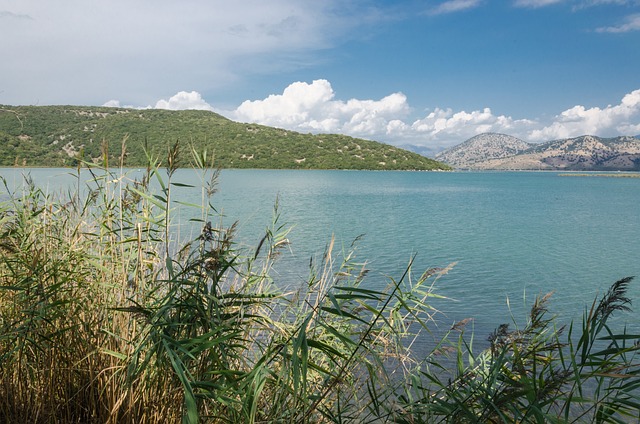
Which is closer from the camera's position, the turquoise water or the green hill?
the turquoise water

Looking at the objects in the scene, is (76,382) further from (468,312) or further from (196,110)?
(196,110)

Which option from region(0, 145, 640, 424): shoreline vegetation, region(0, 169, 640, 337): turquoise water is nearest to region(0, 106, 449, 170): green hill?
region(0, 169, 640, 337): turquoise water

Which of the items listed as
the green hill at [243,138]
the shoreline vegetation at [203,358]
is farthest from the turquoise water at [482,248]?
the green hill at [243,138]

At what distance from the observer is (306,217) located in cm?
2728

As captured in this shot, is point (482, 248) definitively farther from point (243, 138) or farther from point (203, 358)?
point (243, 138)

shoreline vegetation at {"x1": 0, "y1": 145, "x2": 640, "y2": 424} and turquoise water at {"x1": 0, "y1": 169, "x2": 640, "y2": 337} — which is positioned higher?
shoreline vegetation at {"x1": 0, "y1": 145, "x2": 640, "y2": 424}

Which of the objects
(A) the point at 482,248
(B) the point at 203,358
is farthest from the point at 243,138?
(B) the point at 203,358

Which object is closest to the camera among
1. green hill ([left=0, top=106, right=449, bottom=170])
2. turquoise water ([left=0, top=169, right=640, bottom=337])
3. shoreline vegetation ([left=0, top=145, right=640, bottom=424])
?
shoreline vegetation ([left=0, top=145, right=640, bottom=424])

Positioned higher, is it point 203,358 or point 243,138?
point 243,138

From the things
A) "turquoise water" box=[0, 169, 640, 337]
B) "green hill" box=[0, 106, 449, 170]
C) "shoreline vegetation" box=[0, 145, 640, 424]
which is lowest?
"turquoise water" box=[0, 169, 640, 337]

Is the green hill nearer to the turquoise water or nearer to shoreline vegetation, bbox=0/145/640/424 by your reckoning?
the turquoise water

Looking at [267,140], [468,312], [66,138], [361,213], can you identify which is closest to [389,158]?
[267,140]

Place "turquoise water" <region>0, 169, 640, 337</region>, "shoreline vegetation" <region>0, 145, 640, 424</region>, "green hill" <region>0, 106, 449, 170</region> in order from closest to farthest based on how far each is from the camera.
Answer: "shoreline vegetation" <region>0, 145, 640, 424</region> → "turquoise water" <region>0, 169, 640, 337</region> → "green hill" <region>0, 106, 449, 170</region>

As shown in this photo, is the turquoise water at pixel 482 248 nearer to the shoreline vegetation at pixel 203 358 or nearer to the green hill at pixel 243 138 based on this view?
the shoreline vegetation at pixel 203 358
